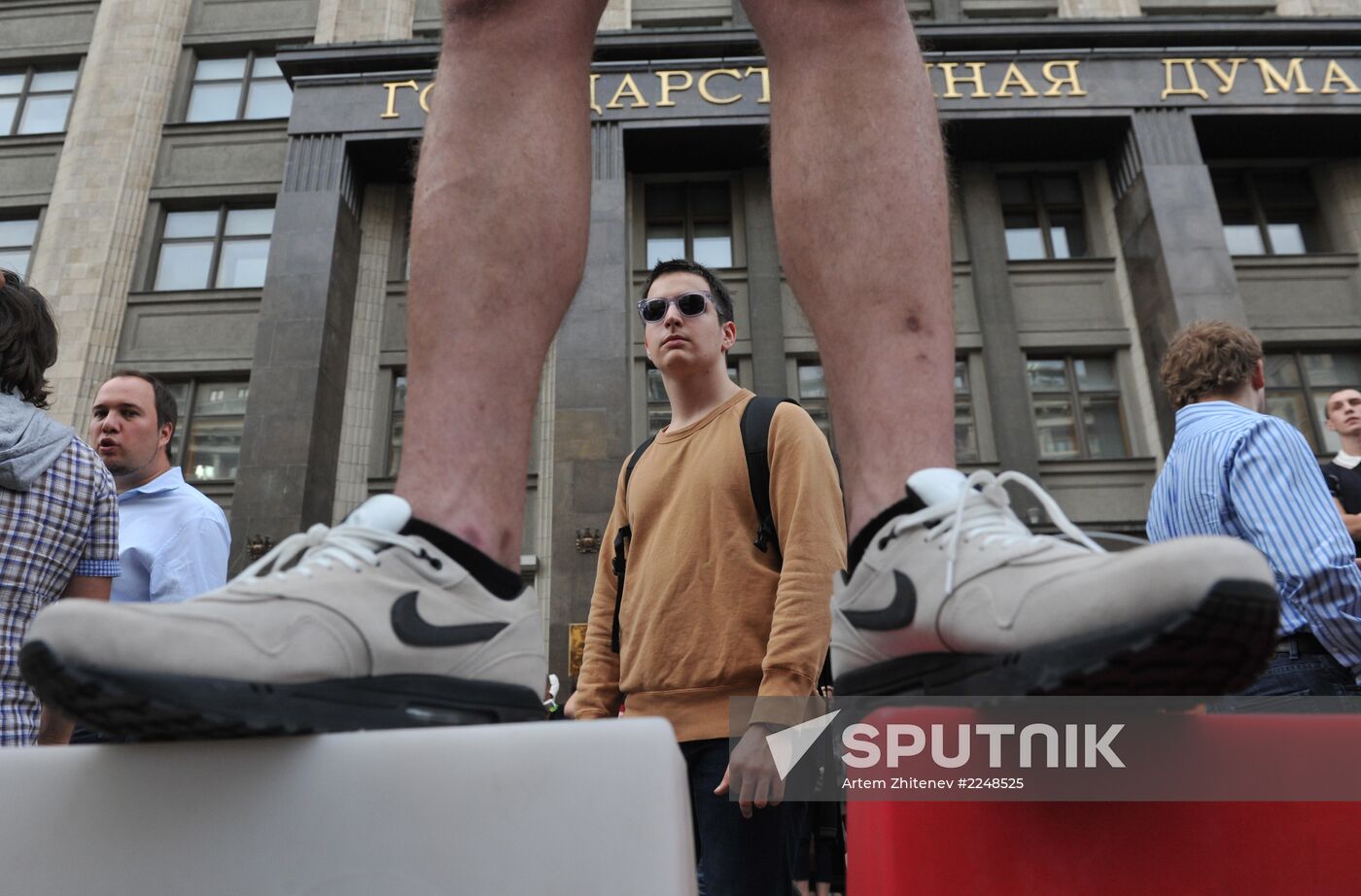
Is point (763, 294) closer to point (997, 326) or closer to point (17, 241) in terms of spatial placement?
point (997, 326)

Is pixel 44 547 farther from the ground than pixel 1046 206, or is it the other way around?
pixel 1046 206

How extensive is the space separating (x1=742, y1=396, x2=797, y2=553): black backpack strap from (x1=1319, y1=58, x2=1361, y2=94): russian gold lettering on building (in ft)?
53.4

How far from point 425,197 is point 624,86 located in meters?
14.5

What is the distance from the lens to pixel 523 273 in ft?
3.65

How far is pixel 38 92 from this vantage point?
16.0 metres

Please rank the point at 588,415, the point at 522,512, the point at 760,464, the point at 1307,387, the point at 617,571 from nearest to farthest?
1. the point at 522,512
2. the point at 760,464
3. the point at 617,571
4. the point at 588,415
5. the point at 1307,387

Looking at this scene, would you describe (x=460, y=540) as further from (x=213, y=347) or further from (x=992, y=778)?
(x=213, y=347)

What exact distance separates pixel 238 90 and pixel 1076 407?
14293 mm

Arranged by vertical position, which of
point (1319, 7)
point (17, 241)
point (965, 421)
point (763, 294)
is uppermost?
point (1319, 7)

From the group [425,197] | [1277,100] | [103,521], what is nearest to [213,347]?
[103,521]

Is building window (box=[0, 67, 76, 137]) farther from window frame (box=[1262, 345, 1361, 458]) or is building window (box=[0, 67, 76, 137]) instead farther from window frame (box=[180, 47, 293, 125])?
window frame (box=[1262, 345, 1361, 458])

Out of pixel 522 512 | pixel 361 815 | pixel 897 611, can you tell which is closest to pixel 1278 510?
pixel 897 611

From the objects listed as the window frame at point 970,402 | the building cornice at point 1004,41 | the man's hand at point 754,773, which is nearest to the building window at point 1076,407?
the window frame at point 970,402

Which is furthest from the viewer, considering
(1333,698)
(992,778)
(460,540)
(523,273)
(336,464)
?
(336,464)
